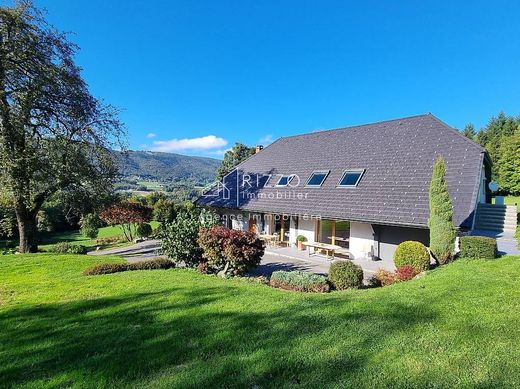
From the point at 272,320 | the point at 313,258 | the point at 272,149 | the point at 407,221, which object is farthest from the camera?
the point at 272,149

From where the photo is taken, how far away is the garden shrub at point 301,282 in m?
8.95

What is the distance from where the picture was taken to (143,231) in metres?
26.6

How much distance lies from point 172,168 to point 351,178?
63012mm

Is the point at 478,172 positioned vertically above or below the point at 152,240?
above

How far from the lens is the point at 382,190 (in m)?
14.1

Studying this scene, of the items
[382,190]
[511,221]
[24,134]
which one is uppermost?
[24,134]

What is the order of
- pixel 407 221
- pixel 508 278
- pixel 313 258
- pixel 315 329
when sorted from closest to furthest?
pixel 315 329 → pixel 508 278 → pixel 407 221 → pixel 313 258

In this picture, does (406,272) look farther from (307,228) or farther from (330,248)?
(307,228)

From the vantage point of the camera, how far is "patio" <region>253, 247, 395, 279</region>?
1266 centimetres

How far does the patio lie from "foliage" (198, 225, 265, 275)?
1.65 m

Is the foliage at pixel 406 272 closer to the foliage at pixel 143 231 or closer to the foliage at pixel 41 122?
the foliage at pixel 41 122

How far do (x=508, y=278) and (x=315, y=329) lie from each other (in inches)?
228

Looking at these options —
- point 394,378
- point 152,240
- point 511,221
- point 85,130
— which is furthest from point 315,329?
point 152,240

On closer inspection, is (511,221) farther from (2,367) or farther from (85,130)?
(85,130)
